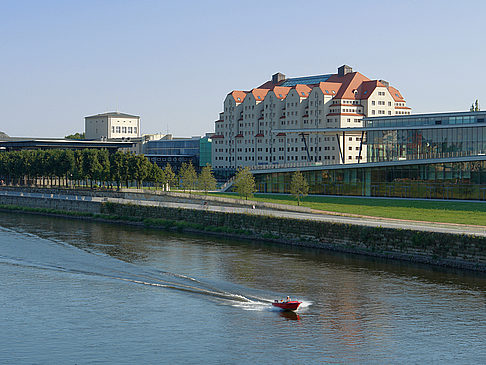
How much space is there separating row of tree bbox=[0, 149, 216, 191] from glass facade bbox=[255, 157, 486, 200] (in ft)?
70.8

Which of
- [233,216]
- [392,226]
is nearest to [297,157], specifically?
[233,216]

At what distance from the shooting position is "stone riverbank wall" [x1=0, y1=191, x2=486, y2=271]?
57.0 meters

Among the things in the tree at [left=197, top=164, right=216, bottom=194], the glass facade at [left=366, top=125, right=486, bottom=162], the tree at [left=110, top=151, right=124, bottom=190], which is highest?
the glass facade at [left=366, top=125, right=486, bottom=162]

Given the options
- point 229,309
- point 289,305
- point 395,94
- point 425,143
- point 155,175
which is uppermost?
point 395,94

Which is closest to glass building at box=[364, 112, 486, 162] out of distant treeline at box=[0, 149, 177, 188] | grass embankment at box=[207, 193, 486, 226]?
grass embankment at box=[207, 193, 486, 226]

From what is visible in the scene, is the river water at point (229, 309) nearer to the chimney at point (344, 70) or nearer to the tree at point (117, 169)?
the tree at point (117, 169)

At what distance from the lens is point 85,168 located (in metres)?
142

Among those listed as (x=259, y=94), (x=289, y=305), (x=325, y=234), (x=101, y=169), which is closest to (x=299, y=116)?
(x=259, y=94)

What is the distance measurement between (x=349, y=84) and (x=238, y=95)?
113ft

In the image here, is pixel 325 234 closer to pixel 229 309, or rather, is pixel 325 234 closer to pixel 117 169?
pixel 229 309

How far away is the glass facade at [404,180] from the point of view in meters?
95.1

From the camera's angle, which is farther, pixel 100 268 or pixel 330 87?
pixel 330 87

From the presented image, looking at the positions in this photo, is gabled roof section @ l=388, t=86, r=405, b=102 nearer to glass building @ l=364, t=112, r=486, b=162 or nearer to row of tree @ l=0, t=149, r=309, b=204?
glass building @ l=364, t=112, r=486, b=162

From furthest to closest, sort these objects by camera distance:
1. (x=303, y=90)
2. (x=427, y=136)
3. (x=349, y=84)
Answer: (x=303, y=90)
(x=349, y=84)
(x=427, y=136)
